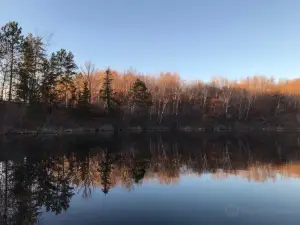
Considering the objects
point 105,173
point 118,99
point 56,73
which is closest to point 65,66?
point 56,73

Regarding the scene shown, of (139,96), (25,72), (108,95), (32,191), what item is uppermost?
(25,72)

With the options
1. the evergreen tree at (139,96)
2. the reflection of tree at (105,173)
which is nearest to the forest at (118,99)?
the evergreen tree at (139,96)

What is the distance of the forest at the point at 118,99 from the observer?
43.1 meters

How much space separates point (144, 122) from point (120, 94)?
13.1 m

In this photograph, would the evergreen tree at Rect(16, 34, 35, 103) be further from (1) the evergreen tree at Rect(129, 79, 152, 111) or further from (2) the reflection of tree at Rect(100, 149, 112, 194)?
(2) the reflection of tree at Rect(100, 149, 112, 194)

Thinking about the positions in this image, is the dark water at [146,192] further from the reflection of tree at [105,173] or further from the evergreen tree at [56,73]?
the evergreen tree at [56,73]

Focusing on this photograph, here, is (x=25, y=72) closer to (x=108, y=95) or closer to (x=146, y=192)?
(x=108, y=95)

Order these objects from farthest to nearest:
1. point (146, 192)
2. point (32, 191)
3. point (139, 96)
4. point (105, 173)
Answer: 1. point (139, 96)
2. point (105, 173)
3. point (146, 192)
4. point (32, 191)

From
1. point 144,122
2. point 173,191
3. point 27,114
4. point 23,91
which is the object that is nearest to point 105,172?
point 173,191

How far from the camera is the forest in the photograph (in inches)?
1695

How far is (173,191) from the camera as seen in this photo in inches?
465

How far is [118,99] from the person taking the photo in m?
67.9

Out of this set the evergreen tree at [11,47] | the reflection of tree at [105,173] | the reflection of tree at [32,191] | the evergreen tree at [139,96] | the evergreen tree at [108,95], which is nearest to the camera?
the reflection of tree at [32,191]

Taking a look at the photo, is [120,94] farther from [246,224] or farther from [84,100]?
[246,224]
